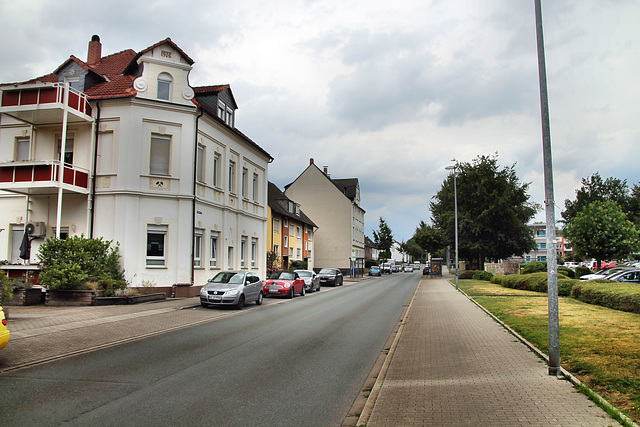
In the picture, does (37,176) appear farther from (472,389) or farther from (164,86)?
(472,389)

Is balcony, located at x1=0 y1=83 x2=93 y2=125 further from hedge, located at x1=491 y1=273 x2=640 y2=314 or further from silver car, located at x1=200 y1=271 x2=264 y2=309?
hedge, located at x1=491 y1=273 x2=640 y2=314

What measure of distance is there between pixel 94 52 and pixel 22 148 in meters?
8.23

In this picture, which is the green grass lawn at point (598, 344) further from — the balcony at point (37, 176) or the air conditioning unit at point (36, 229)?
the air conditioning unit at point (36, 229)

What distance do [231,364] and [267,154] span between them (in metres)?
26.1

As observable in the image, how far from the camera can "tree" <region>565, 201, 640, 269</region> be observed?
38812mm

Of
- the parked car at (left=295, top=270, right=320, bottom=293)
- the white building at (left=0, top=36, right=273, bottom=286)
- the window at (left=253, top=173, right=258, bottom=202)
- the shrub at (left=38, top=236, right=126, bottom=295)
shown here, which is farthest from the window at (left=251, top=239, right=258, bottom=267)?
the shrub at (left=38, top=236, right=126, bottom=295)

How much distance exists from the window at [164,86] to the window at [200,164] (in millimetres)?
2884

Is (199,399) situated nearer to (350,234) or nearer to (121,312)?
(121,312)

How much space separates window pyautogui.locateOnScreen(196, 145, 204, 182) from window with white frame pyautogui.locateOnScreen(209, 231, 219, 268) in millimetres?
3238

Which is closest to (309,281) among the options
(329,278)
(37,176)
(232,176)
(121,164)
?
(232,176)

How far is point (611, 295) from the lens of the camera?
664 inches

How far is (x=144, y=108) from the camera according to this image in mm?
22016

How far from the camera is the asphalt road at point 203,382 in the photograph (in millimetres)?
5512

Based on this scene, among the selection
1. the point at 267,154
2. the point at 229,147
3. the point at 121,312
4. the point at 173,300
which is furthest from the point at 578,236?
the point at 121,312
